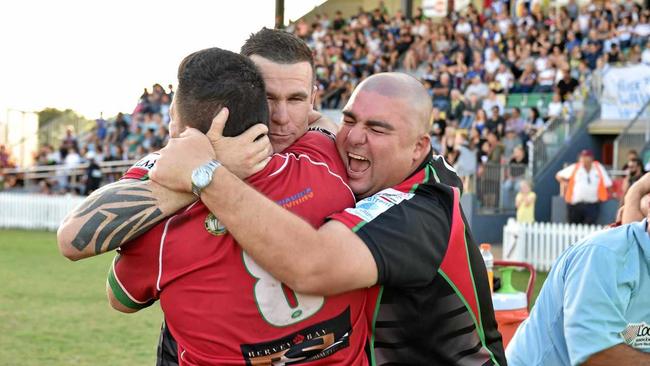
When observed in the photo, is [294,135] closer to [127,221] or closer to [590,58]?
[127,221]

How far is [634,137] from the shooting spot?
734 inches

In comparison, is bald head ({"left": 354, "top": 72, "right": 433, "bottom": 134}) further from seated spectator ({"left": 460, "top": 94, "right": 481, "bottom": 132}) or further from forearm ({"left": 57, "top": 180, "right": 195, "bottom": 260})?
seated spectator ({"left": 460, "top": 94, "right": 481, "bottom": 132})

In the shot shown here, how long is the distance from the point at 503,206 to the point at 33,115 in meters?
20.1

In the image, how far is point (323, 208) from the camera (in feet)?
8.96

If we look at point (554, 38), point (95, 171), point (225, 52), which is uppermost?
point (554, 38)

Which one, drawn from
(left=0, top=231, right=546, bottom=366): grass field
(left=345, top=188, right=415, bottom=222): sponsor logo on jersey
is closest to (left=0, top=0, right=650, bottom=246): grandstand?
(left=0, top=231, right=546, bottom=366): grass field

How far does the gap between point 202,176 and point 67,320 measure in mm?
8210

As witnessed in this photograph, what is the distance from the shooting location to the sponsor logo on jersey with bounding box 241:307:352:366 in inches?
102

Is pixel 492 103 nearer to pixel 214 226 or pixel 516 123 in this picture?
pixel 516 123

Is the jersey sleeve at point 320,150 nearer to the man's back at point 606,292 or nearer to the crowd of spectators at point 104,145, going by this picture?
the man's back at point 606,292

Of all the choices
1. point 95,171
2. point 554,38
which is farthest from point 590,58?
point 95,171

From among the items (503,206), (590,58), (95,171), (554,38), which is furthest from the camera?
(95,171)

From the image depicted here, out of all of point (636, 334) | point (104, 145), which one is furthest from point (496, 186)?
point (636, 334)

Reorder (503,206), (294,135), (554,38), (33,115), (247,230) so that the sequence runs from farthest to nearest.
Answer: (33,115)
(554,38)
(503,206)
(294,135)
(247,230)
